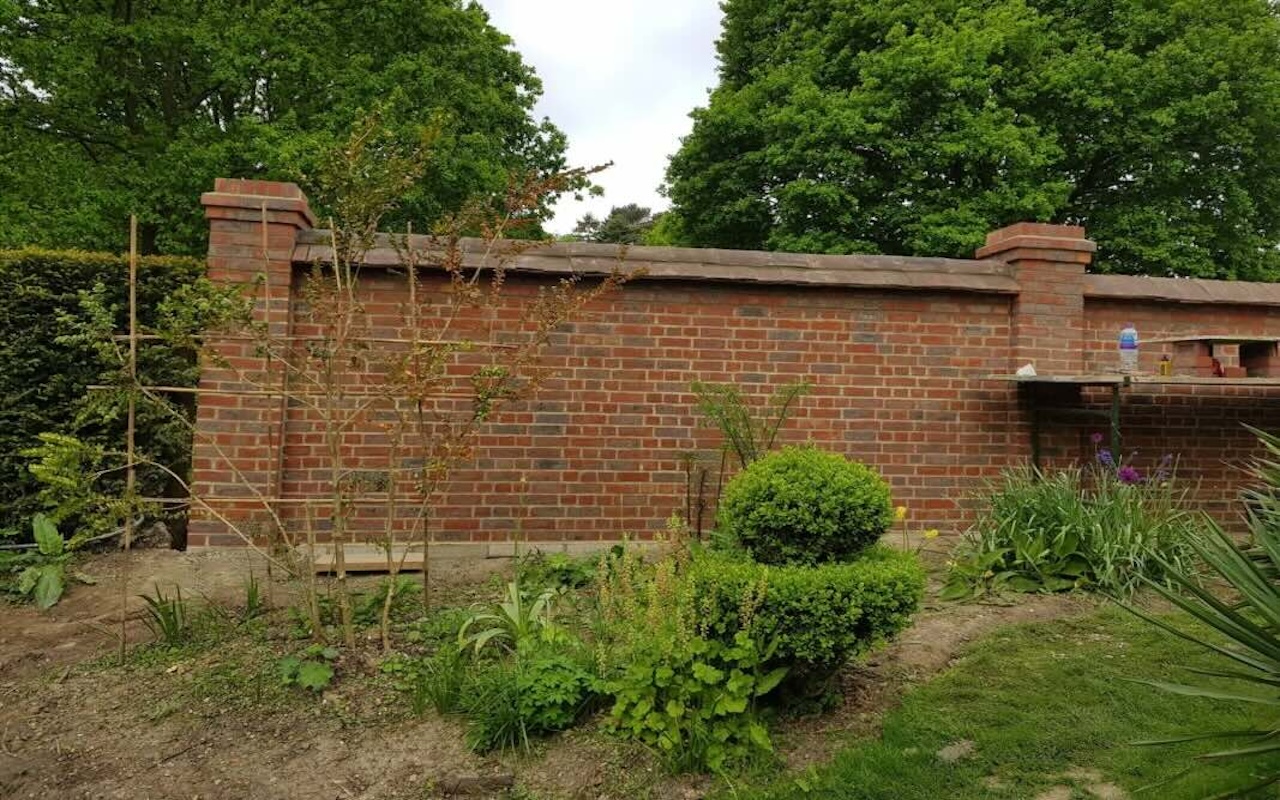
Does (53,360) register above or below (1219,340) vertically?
below

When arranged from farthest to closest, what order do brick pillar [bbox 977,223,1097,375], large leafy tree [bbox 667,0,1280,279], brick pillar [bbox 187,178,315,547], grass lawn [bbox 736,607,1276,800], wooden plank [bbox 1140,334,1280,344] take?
large leafy tree [bbox 667,0,1280,279], brick pillar [bbox 977,223,1097,375], wooden plank [bbox 1140,334,1280,344], brick pillar [bbox 187,178,315,547], grass lawn [bbox 736,607,1276,800]

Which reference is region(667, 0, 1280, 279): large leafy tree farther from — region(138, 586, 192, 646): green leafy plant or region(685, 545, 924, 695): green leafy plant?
region(138, 586, 192, 646): green leafy plant

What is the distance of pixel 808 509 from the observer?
327 centimetres

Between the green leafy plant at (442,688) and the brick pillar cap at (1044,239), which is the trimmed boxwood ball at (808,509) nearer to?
the green leafy plant at (442,688)

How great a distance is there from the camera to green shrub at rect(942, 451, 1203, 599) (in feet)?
16.1

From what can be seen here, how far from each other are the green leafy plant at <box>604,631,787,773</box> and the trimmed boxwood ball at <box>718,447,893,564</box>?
44 cm

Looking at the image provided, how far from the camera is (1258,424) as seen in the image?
712 cm

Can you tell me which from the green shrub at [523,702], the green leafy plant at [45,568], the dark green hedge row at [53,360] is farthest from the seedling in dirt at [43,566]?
the green shrub at [523,702]

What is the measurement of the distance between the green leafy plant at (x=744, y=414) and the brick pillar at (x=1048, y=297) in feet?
6.02

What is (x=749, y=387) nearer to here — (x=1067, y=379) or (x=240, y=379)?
(x=1067, y=379)

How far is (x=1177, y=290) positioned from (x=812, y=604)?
5.67 meters

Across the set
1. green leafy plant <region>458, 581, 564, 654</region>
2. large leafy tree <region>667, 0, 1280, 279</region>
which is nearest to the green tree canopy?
large leafy tree <region>667, 0, 1280, 279</region>

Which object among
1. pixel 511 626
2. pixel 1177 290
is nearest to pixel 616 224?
pixel 1177 290

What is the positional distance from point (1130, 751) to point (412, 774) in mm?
2643
